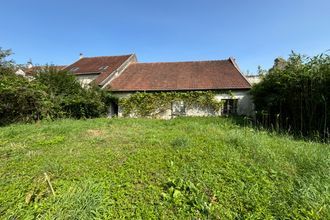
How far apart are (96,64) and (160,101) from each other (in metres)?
11.1

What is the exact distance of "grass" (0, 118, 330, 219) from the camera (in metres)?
2.94

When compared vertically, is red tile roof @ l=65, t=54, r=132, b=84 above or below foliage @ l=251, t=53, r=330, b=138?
above

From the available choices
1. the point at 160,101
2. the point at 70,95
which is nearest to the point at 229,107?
the point at 160,101

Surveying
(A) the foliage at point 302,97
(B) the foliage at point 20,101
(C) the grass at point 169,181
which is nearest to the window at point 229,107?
(A) the foliage at point 302,97

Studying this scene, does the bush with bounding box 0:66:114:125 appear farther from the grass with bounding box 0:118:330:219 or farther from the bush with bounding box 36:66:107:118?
the grass with bounding box 0:118:330:219

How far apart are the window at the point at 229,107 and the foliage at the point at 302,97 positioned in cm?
495

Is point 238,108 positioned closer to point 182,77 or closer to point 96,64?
point 182,77

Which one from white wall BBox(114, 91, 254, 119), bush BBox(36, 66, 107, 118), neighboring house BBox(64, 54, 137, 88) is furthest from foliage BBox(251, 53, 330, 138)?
neighboring house BBox(64, 54, 137, 88)

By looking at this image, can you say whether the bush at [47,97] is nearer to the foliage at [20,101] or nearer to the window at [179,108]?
the foliage at [20,101]

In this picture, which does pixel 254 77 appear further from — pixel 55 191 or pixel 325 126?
pixel 55 191

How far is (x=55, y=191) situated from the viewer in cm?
328

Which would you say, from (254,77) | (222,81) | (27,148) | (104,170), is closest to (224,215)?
(104,170)

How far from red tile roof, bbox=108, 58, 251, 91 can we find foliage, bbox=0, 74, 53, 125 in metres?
6.29

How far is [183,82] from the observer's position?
56.9 feet
